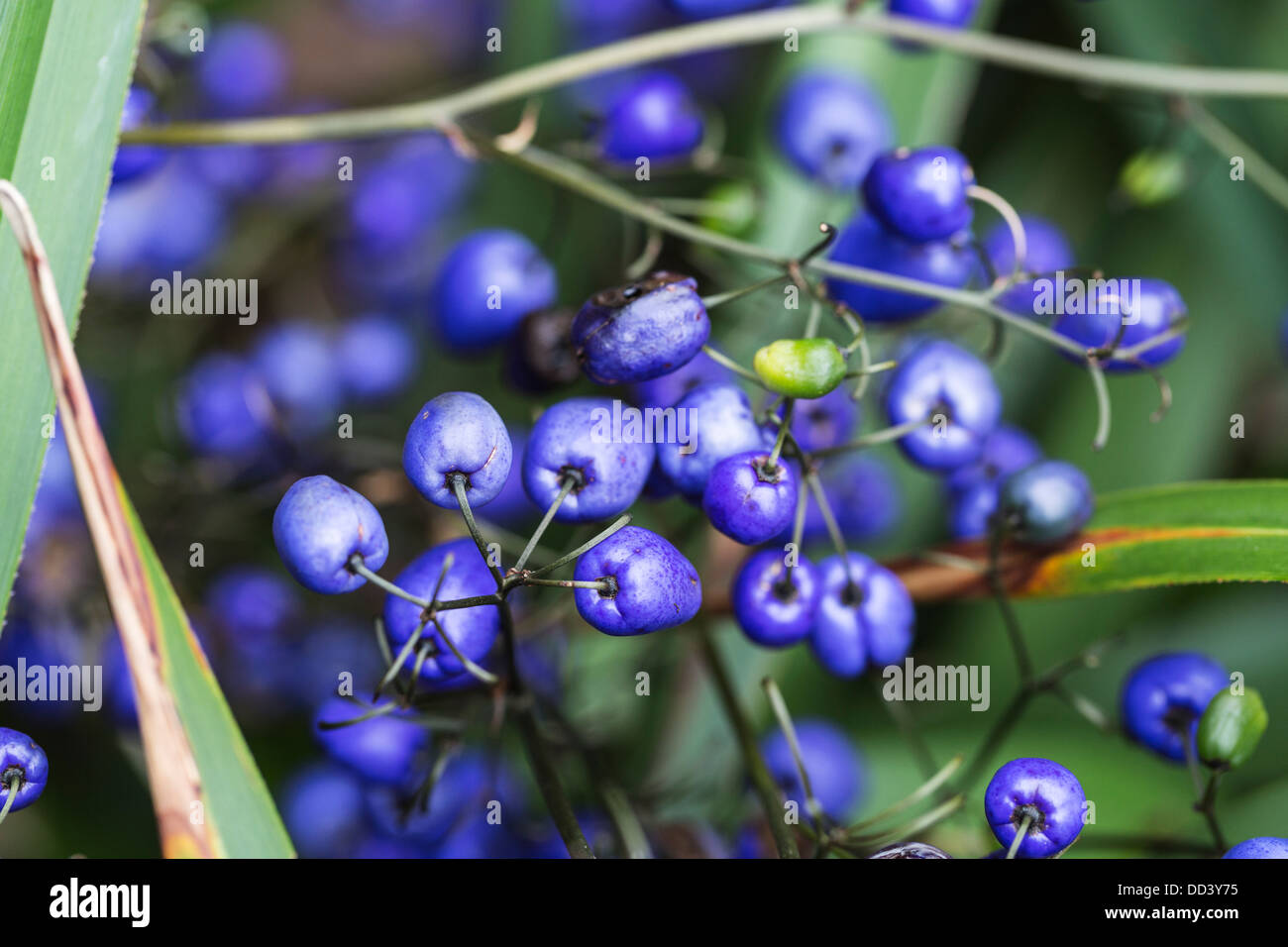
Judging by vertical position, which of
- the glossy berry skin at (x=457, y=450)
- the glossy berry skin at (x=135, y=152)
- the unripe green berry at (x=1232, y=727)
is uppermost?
the glossy berry skin at (x=135, y=152)

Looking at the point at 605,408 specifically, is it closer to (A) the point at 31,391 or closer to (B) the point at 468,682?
(B) the point at 468,682

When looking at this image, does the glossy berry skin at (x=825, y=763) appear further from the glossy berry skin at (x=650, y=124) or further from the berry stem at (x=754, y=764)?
the glossy berry skin at (x=650, y=124)

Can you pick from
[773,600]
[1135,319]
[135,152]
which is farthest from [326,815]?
[1135,319]

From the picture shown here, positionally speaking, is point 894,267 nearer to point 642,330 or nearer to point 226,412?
point 642,330

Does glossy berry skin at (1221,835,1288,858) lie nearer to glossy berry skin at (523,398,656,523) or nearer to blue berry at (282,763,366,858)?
glossy berry skin at (523,398,656,523)

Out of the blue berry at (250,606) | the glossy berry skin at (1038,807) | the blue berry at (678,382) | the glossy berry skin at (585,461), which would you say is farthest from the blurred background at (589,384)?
the glossy berry skin at (1038,807)

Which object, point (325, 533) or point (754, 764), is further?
point (754, 764)

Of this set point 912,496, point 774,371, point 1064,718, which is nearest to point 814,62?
point 912,496
